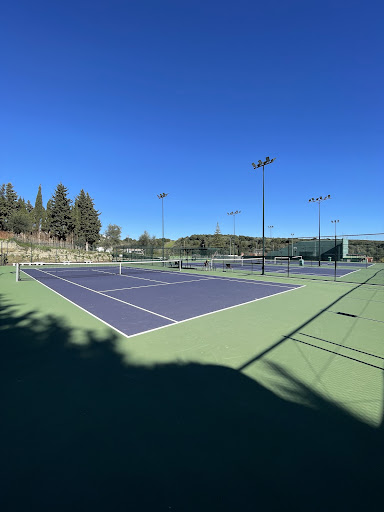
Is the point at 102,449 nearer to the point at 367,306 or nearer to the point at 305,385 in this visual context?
the point at 305,385

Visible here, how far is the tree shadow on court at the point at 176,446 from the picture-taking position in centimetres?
191

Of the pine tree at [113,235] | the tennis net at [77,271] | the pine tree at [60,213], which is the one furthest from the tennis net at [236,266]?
the pine tree at [113,235]

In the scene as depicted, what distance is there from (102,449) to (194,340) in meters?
3.05

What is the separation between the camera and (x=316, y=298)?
1040 cm

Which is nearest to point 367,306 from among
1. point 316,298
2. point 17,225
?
point 316,298

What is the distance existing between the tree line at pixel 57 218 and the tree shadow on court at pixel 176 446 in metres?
56.9

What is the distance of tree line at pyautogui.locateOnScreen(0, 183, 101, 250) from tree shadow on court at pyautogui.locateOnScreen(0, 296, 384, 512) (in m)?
56.9

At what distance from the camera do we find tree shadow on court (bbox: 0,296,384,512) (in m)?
1.91

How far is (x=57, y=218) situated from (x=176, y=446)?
60.6 metres

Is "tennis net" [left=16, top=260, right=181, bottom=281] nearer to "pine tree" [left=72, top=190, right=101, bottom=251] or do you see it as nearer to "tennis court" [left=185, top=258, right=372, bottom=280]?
"tennis court" [left=185, top=258, right=372, bottom=280]

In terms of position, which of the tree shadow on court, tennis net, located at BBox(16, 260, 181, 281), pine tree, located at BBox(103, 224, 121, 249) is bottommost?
tennis net, located at BBox(16, 260, 181, 281)

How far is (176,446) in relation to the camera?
238cm

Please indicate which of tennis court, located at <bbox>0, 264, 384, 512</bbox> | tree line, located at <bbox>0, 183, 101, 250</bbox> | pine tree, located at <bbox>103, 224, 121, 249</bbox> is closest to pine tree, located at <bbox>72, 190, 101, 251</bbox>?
tree line, located at <bbox>0, 183, 101, 250</bbox>

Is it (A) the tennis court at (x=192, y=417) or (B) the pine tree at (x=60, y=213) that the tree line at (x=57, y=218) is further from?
(A) the tennis court at (x=192, y=417)
